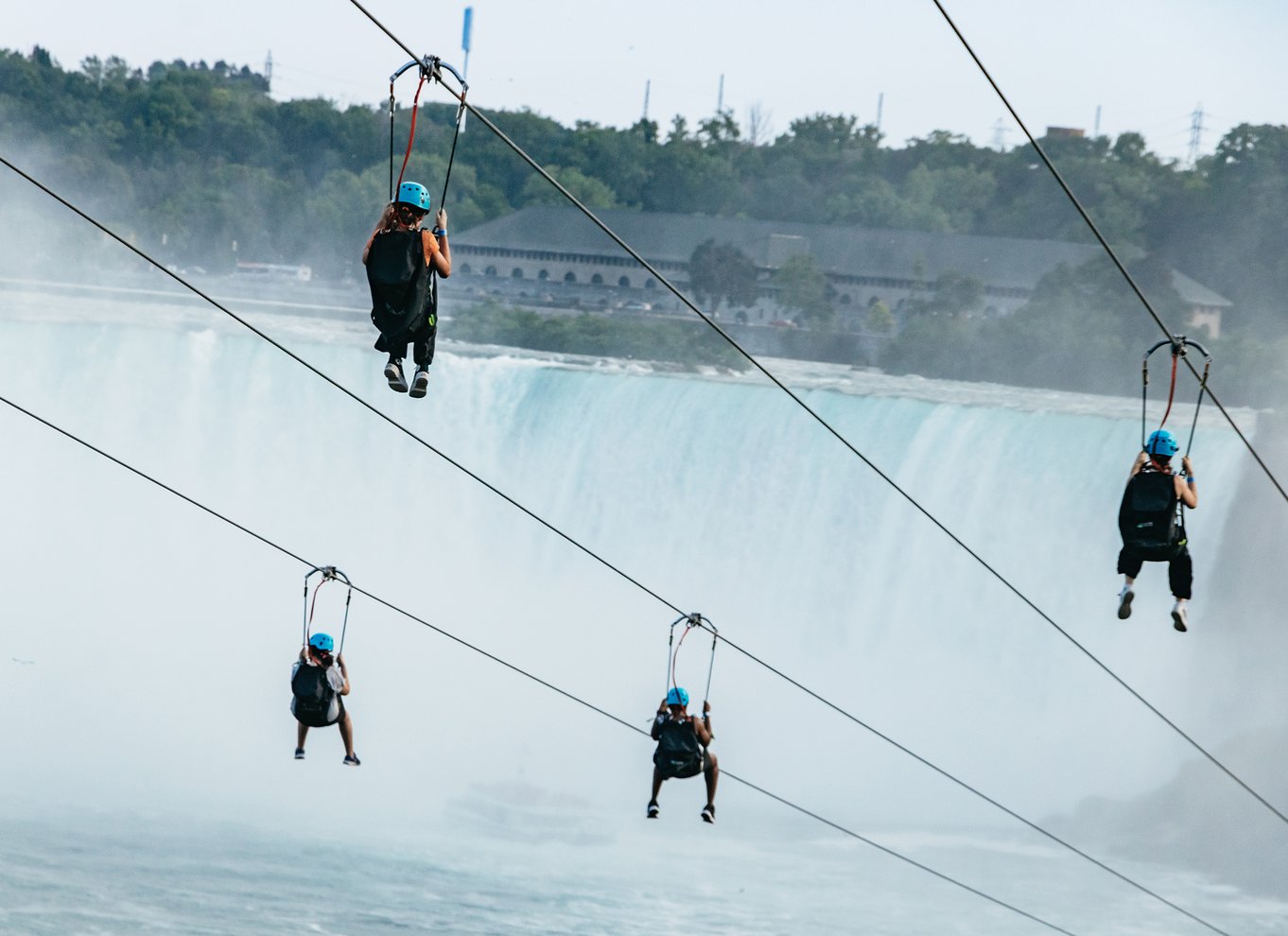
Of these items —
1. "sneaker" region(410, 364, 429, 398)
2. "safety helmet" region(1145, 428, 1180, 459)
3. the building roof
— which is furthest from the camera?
the building roof

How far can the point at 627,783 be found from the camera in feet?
122

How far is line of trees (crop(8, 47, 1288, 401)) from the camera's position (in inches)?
2532

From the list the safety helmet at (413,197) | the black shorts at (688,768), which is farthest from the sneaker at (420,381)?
the black shorts at (688,768)

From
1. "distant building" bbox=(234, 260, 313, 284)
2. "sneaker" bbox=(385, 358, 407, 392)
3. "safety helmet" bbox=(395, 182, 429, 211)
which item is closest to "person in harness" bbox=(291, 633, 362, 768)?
"sneaker" bbox=(385, 358, 407, 392)

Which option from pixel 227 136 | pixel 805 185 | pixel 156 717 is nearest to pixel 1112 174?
pixel 805 185

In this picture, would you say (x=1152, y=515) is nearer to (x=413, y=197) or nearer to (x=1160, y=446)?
(x=1160, y=446)

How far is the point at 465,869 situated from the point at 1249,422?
77.8 ft

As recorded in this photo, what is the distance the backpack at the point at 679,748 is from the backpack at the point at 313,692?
2653 millimetres

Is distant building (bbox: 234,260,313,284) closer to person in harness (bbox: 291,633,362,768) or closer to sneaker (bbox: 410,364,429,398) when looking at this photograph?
person in harness (bbox: 291,633,362,768)

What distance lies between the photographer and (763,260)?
66.9 meters

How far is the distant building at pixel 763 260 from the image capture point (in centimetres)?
6278

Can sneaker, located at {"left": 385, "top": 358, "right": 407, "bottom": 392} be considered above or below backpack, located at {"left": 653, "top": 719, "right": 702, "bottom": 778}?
above

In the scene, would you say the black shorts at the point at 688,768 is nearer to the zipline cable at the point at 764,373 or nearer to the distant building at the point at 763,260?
the zipline cable at the point at 764,373

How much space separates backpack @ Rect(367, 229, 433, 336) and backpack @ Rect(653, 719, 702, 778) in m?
6.02
